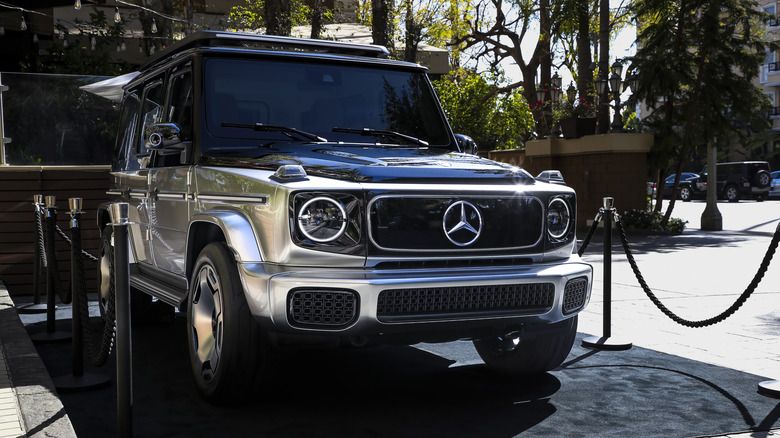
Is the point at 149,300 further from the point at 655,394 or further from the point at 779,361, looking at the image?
the point at 779,361

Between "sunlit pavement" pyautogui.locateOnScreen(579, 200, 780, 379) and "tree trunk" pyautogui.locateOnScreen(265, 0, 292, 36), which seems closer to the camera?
"sunlit pavement" pyautogui.locateOnScreen(579, 200, 780, 379)

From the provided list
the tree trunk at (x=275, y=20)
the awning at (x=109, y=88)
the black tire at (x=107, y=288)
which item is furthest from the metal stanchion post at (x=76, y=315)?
the tree trunk at (x=275, y=20)

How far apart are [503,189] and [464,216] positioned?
29 cm

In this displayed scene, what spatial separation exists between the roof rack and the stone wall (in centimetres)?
1739

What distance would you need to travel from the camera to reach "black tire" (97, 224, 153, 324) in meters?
6.85

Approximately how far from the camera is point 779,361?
625cm

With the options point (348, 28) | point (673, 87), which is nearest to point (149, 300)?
point (673, 87)

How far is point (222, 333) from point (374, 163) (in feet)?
3.90

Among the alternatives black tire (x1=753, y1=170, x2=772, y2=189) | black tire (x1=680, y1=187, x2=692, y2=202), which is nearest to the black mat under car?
black tire (x1=753, y1=170, x2=772, y2=189)

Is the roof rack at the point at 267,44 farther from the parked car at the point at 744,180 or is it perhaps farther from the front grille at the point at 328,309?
the parked car at the point at 744,180

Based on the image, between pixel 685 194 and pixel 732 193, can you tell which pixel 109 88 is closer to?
pixel 732 193

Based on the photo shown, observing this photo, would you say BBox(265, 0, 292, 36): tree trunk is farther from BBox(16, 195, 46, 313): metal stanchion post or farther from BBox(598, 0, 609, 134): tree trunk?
BBox(16, 195, 46, 313): metal stanchion post

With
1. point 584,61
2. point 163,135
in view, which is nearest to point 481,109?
point 584,61

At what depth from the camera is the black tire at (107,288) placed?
6852 mm
